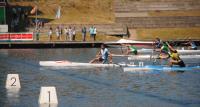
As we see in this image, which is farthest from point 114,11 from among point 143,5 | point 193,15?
point 193,15

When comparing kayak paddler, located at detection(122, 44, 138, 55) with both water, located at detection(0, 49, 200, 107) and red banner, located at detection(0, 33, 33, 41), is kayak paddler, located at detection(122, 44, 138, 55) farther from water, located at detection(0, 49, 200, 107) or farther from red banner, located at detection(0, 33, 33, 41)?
red banner, located at detection(0, 33, 33, 41)

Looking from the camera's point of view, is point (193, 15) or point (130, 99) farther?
point (193, 15)

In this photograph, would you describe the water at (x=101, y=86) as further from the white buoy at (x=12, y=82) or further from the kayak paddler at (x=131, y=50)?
the kayak paddler at (x=131, y=50)

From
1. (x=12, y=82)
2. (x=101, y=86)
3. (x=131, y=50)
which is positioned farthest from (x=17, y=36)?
(x=12, y=82)

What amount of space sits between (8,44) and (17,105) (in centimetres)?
4645

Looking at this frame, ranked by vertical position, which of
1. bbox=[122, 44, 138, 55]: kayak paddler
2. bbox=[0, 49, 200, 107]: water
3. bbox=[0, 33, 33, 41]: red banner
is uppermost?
bbox=[0, 33, 33, 41]: red banner

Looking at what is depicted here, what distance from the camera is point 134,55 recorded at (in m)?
71.7

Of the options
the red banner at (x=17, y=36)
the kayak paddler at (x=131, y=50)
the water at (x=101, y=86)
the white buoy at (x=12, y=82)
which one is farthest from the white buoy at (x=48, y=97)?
the red banner at (x=17, y=36)

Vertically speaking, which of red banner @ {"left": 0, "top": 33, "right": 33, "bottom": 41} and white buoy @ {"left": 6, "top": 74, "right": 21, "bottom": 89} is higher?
red banner @ {"left": 0, "top": 33, "right": 33, "bottom": 41}

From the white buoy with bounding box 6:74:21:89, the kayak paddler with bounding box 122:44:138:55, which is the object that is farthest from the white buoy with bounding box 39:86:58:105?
the kayak paddler with bounding box 122:44:138:55

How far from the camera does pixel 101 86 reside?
47.9 m

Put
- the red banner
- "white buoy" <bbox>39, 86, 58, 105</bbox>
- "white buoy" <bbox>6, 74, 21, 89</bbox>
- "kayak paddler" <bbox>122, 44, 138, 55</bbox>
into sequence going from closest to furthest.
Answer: "white buoy" <bbox>39, 86, 58, 105</bbox> < "white buoy" <bbox>6, 74, 21, 89</bbox> < "kayak paddler" <bbox>122, 44, 138, 55</bbox> < the red banner

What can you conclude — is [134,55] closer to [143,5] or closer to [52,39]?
[52,39]

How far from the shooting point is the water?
132 ft
